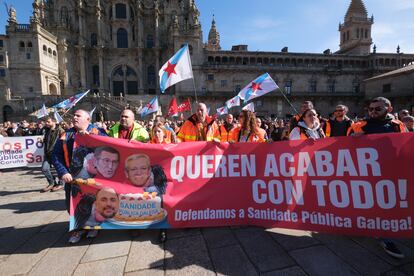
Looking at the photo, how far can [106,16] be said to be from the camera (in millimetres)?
41812

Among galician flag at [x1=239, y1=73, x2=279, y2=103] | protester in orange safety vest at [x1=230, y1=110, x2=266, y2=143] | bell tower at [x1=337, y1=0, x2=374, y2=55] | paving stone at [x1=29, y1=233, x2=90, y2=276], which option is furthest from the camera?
bell tower at [x1=337, y1=0, x2=374, y2=55]

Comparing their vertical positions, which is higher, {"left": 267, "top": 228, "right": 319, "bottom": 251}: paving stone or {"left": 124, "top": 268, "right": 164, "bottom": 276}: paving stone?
{"left": 267, "top": 228, "right": 319, "bottom": 251}: paving stone

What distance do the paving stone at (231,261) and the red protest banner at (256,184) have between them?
48 cm

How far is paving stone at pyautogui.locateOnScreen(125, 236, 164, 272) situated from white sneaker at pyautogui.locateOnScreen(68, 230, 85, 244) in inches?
36.1

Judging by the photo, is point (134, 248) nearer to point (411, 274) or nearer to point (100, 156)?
point (100, 156)

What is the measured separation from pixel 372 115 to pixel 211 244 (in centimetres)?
320

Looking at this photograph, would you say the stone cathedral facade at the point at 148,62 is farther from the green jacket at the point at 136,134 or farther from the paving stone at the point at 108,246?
the paving stone at the point at 108,246

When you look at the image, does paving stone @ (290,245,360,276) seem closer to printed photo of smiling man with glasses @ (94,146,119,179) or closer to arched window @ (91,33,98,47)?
printed photo of smiling man with glasses @ (94,146,119,179)

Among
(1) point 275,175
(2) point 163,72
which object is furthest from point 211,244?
(2) point 163,72

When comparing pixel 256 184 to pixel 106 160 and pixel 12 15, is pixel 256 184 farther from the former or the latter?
pixel 12 15

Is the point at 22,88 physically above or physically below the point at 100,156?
A: above

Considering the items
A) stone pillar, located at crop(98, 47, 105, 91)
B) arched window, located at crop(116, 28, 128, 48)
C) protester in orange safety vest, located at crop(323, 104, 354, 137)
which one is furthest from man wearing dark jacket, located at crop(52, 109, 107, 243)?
arched window, located at crop(116, 28, 128, 48)

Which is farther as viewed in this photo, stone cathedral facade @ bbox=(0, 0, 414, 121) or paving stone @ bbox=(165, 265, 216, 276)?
stone cathedral facade @ bbox=(0, 0, 414, 121)

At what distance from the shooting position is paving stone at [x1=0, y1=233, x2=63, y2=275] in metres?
2.94
